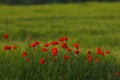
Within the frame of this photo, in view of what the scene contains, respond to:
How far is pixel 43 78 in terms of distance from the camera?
6.62 metres

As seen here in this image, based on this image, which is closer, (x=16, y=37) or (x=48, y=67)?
(x=48, y=67)

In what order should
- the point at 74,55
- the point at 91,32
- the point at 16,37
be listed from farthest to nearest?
the point at 91,32 < the point at 16,37 < the point at 74,55

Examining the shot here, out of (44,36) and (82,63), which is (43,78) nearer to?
(82,63)

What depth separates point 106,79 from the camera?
6887 mm

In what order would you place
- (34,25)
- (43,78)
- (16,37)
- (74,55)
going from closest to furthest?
(43,78), (74,55), (16,37), (34,25)

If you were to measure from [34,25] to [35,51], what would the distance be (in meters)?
9.99

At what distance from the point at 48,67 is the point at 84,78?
2.22 feet

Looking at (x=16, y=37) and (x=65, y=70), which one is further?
(x=16, y=37)

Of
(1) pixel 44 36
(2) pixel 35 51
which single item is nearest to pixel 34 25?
(1) pixel 44 36

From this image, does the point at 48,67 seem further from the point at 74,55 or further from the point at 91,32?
the point at 91,32

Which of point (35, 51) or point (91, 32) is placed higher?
point (35, 51)

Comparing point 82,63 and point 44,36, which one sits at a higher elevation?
point 82,63

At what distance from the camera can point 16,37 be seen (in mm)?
13188

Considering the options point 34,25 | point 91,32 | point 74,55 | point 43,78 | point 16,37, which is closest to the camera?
point 43,78
